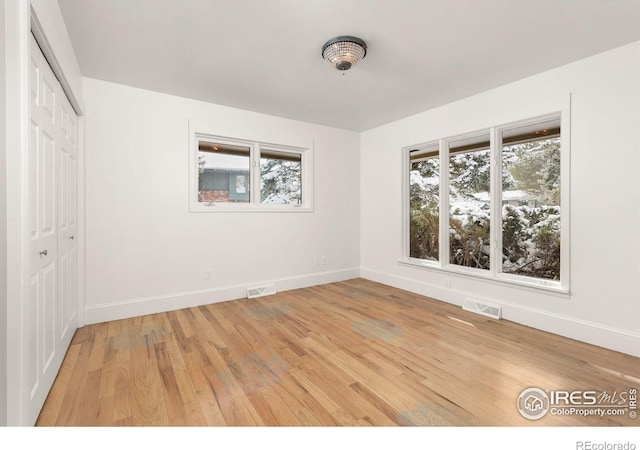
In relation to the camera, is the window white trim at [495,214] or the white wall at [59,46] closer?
the white wall at [59,46]

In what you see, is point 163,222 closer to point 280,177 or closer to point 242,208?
point 242,208

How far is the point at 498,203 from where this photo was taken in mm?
3344

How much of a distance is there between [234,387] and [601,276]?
3186mm

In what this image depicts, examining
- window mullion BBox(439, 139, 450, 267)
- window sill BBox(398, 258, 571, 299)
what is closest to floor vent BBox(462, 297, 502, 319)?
window sill BBox(398, 258, 571, 299)

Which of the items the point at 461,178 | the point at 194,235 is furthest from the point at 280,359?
the point at 461,178

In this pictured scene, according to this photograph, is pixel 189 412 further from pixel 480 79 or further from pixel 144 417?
pixel 480 79

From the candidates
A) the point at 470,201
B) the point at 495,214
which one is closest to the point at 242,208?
the point at 470,201

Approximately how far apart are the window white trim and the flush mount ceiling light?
1.92 metres

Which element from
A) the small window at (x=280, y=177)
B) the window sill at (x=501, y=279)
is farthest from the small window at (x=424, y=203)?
the small window at (x=280, y=177)

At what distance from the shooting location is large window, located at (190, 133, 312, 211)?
380cm

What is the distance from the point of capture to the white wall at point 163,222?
10.1ft

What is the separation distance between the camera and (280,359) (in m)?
2.32

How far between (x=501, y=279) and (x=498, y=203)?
86cm

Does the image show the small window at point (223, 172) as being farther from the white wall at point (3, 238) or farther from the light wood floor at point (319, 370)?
the white wall at point (3, 238)
